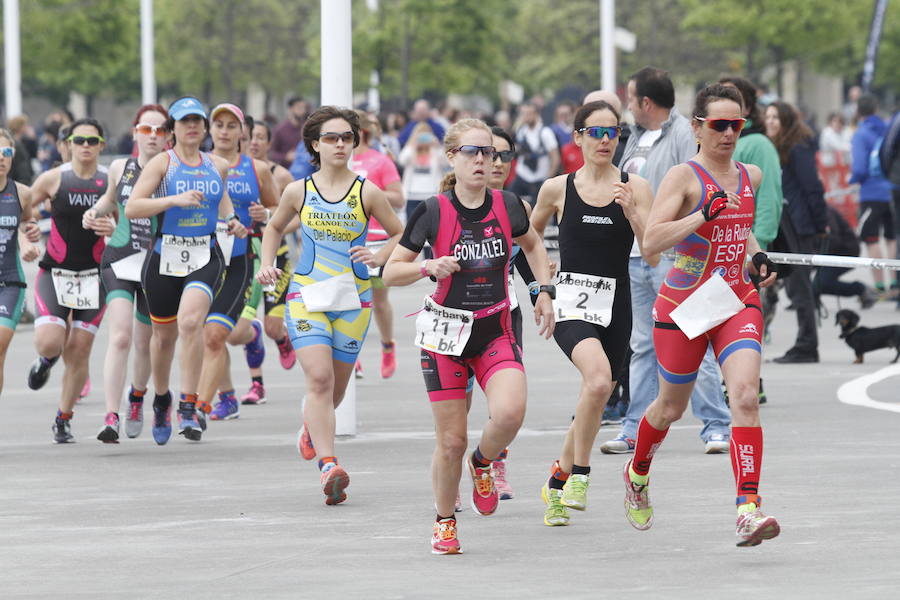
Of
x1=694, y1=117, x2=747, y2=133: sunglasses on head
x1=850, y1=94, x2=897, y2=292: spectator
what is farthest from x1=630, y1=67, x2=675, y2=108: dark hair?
x1=850, y1=94, x2=897, y2=292: spectator

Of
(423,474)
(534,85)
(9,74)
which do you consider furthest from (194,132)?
(534,85)

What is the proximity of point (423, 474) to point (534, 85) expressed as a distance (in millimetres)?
60482

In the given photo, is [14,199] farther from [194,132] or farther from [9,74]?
[9,74]

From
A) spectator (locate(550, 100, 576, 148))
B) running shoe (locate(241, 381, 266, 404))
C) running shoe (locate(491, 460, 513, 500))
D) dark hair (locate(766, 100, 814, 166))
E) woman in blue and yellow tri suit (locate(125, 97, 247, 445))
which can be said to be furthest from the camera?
spectator (locate(550, 100, 576, 148))

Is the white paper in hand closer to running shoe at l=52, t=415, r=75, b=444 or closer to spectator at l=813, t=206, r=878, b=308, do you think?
running shoe at l=52, t=415, r=75, b=444

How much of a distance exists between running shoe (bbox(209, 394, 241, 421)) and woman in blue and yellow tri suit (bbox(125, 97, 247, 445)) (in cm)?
Answer: 138

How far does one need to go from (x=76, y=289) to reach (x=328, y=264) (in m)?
2.98

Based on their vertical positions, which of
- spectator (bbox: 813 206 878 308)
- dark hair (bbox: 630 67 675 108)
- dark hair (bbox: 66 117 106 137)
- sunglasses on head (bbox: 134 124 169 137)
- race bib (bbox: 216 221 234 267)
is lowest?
spectator (bbox: 813 206 878 308)

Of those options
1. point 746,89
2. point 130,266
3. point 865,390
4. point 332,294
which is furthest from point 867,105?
point 332,294

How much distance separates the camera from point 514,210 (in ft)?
25.6

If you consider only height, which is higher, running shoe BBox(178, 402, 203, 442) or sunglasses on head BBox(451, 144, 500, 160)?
sunglasses on head BBox(451, 144, 500, 160)

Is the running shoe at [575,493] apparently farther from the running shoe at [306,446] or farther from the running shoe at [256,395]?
the running shoe at [256,395]

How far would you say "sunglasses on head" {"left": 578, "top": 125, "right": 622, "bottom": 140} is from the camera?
Result: 329 inches

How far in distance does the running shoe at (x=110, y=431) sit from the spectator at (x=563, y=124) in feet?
52.5
